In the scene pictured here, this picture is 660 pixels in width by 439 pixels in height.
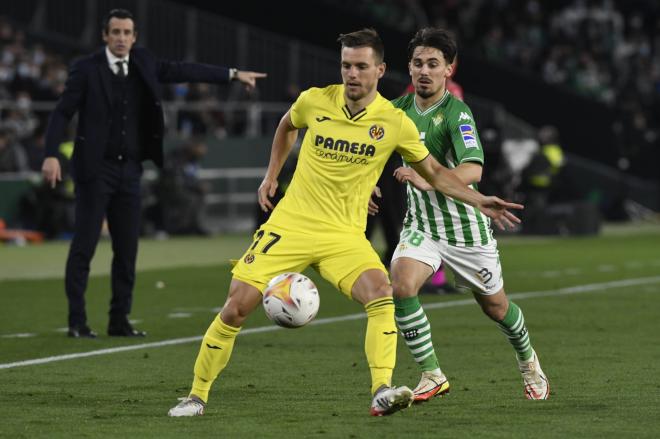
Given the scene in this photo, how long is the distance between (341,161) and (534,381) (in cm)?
178

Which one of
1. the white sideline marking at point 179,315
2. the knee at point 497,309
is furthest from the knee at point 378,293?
the white sideline marking at point 179,315

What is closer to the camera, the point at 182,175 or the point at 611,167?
the point at 182,175

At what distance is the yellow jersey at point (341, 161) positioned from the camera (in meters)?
8.12

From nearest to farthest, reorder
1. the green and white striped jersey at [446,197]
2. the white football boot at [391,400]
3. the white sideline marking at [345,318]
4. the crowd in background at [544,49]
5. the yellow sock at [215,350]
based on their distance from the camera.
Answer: the white football boot at [391,400]
the yellow sock at [215,350]
the green and white striped jersey at [446,197]
the white sideline marking at [345,318]
the crowd in background at [544,49]

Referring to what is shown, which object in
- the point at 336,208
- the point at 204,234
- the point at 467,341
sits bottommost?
the point at 204,234

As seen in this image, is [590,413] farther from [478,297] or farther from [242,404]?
[242,404]

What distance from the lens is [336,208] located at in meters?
8.16

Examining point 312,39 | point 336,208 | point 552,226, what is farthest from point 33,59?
point 336,208

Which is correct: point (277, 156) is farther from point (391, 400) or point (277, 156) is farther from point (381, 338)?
point (391, 400)

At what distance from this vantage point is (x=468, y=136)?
8.84 metres

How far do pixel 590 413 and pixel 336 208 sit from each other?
5.59 feet

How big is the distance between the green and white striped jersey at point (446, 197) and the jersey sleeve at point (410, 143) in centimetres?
65

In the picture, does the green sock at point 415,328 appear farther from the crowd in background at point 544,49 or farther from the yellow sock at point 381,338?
the crowd in background at point 544,49

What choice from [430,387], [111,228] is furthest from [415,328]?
[111,228]
